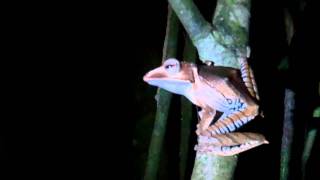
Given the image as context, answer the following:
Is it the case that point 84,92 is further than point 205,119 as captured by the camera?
Yes

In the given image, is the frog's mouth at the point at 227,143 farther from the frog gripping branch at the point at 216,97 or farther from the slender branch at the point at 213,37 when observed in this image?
the slender branch at the point at 213,37

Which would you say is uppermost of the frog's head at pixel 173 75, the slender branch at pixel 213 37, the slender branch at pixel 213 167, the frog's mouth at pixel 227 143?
the slender branch at pixel 213 37

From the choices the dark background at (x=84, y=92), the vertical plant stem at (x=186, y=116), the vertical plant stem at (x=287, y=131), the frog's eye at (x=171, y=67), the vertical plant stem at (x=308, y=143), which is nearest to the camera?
the frog's eye at (x=171, y=67)

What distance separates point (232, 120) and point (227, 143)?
0.04m

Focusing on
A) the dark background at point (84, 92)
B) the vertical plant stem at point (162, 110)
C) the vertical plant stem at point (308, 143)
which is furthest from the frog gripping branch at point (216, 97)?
the dark background at point (84, 92)

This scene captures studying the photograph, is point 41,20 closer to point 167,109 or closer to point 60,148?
point 60,148

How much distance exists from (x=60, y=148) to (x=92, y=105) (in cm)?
24

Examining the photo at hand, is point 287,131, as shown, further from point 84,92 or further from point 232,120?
point 84,92

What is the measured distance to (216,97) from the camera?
0.69 m

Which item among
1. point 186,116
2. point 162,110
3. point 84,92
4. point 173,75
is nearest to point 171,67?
point 173,75

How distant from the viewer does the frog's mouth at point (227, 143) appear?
0.70m

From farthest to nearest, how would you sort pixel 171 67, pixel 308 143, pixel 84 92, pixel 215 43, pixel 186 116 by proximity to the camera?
pixel 84 92
pixel 308 143
pixel 186 116
pixel 215 43
pixel 171 67

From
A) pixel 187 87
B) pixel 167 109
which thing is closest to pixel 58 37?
pixel 167 109

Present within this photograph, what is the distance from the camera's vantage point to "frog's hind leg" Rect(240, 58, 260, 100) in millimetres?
738
